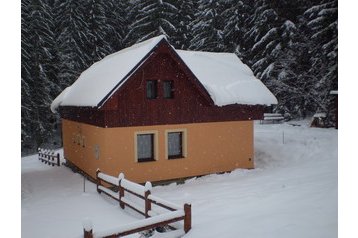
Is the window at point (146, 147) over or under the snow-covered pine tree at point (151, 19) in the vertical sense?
under

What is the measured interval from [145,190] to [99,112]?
15.8 ft

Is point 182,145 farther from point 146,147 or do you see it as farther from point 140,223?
point 140,223

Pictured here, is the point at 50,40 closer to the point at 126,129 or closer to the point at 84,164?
the point at 126,129

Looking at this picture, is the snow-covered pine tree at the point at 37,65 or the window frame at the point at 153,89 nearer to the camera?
the snow-covered pine tree at the point at 37,65

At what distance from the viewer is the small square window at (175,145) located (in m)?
14.3

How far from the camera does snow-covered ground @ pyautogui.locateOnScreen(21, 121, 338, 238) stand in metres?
7.51

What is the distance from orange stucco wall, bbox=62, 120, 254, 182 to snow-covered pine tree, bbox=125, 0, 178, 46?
1427 cm

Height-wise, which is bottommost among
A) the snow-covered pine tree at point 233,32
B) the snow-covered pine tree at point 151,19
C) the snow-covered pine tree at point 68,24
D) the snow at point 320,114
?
the snow at point 320,114

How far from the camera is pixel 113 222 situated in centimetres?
947

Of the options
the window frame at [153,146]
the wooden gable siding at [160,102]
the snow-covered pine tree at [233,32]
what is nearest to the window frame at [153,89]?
the wooden gable siding at [160,102]

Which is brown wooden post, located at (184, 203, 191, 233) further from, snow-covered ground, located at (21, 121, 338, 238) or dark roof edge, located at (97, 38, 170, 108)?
dark roof edge, located at (97, 38, 170, 108)

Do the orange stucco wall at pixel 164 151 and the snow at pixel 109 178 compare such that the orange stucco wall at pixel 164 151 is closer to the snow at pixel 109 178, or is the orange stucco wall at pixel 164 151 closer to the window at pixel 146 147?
the window at pixel 146 147

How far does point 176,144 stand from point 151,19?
59.6ft

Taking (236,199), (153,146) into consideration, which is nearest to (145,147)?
(153,146)
